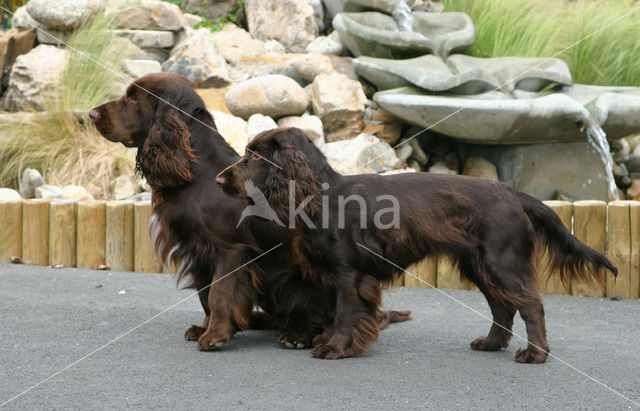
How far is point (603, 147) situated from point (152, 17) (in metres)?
5.34

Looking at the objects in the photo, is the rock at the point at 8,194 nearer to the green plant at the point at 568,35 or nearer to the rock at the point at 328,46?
the rock at the point at 328,46

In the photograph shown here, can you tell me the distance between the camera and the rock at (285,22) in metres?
9.09

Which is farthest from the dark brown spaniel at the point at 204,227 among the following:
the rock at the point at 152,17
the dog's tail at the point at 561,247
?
the rock at the point at 152,17

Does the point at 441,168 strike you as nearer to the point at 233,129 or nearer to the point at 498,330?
the point at 233,129

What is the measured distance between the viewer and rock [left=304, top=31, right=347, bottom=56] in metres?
8.00

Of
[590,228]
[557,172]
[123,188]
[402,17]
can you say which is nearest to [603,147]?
[557,172]

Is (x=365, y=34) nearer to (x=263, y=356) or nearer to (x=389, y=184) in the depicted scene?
(x=389, y=184)

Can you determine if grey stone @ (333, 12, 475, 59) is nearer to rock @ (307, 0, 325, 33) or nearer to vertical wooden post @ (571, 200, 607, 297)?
rock @ (307, 0, 325, 33)

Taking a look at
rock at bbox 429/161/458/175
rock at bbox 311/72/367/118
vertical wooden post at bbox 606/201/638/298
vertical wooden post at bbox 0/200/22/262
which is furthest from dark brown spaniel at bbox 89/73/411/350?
rock at bbox 429/161/458/175

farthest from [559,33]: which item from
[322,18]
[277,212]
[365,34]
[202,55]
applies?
[277,212]

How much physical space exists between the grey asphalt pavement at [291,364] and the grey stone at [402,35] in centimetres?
353

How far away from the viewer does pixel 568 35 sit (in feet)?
26.4

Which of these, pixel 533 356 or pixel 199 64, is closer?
pixel 533 356

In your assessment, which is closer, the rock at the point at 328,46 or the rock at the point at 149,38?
the rock at the point at 328,46
